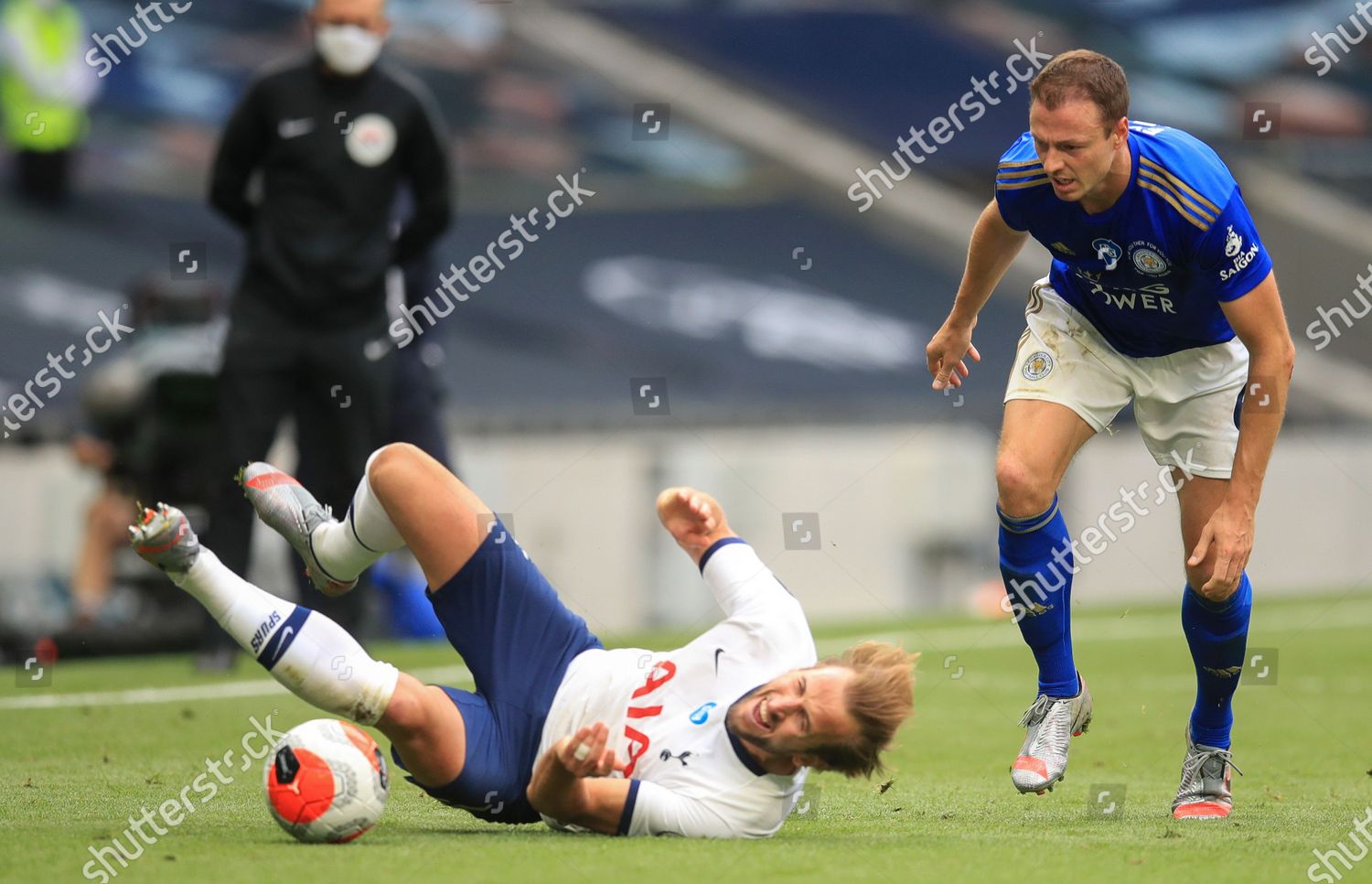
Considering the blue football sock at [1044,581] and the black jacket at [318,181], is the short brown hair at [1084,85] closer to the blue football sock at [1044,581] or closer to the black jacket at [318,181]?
the blue football sock at [1044,581]

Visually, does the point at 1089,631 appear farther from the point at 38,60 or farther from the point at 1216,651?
the point at 38,60

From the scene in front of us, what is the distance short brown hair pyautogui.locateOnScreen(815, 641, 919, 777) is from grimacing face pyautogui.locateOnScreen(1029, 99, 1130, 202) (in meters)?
1.30

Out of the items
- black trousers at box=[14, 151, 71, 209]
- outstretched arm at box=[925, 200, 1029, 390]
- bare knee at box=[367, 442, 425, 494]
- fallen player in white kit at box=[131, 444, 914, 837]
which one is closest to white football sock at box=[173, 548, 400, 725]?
fallen player in white kit at box=[131, 444, 914, 837]

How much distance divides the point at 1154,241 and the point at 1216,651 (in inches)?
47.9

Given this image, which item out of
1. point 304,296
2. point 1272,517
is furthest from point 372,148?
point 1272,517

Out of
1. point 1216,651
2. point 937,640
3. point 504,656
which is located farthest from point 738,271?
point 504,656

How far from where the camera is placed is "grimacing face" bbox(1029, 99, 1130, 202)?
4.61 m

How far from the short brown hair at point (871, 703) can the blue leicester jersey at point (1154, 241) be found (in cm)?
133

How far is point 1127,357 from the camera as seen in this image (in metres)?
5.25

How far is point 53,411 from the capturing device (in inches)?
515

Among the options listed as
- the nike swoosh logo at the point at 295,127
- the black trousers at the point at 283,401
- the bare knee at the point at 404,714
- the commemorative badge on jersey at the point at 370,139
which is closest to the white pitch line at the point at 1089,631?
the black trousers at the point at 283,401

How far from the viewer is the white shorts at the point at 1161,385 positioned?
521cm

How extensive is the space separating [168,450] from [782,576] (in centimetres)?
556

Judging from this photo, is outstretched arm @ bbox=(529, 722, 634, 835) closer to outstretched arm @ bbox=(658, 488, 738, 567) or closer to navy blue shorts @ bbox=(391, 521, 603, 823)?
navy blue shorts @ bbox=(391, 521, 603, 823)
